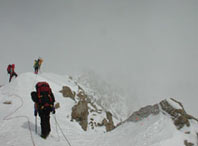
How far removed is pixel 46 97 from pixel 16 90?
10.9m

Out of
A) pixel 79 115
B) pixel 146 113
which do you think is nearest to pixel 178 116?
pixel 146 113

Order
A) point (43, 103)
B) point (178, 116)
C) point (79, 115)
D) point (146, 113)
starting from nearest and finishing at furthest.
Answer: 1. point (43, 103)
2. point (178, 116)
3. point (146, 113)
4. point (79, 115)

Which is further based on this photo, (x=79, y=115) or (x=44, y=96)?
(x=79, y=115)

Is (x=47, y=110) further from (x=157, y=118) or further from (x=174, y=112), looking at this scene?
(x=174, y=112)

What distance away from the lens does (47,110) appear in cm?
668

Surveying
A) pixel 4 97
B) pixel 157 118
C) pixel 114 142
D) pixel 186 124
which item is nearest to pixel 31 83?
pixel 4 97

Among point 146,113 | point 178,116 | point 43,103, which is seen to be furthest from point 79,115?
point 178,116

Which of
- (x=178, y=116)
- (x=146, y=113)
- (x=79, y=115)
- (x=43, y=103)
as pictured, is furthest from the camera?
(x=79, y=115)

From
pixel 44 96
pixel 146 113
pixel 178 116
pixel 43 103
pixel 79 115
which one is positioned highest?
pixel 44 96

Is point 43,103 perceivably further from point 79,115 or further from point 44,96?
point 79,115

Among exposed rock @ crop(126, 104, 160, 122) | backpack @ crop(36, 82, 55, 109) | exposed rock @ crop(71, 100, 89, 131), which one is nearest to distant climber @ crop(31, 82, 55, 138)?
backpack @ crop(36, 82, 55, 109)

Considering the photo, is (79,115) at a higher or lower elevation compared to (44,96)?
lower

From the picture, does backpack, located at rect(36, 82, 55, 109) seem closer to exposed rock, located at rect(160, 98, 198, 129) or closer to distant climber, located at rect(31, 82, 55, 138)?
distant climber, located at rect(31, 82, 55, 138)

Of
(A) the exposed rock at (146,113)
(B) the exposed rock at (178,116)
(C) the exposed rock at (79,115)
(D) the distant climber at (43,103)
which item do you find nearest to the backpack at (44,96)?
(D) the distant climber at (43,103)
